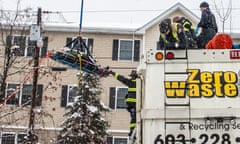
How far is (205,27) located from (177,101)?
2.64 meters

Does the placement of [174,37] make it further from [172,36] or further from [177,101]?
[177,101]

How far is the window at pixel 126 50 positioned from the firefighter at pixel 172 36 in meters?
18.7

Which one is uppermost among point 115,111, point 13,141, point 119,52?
point 119,52

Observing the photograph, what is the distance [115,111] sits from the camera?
23172 mm

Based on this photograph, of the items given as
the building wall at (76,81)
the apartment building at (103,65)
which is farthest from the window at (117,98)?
the building wall at (76,81)

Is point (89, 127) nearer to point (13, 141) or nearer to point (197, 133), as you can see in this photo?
point (13, 141)

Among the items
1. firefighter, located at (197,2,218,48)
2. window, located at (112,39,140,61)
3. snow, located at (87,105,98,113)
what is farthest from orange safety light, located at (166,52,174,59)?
window, located at (112,39,140,61)

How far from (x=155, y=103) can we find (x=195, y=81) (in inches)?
17.3

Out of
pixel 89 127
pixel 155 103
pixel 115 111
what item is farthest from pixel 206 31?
pixel 115 111

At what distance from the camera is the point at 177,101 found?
4.14 metres

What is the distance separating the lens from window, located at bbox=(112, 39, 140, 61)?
23.8m

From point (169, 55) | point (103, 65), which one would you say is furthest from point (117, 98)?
point (169, 55)

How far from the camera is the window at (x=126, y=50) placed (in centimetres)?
2385

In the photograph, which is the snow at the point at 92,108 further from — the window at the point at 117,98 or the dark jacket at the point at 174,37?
the dark jacket at the point at 174,37
